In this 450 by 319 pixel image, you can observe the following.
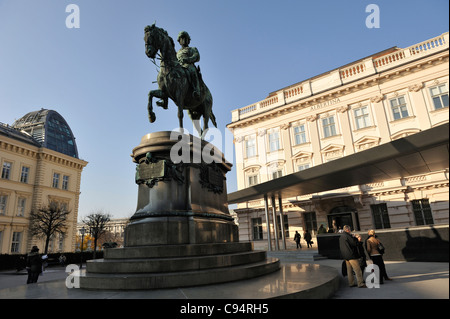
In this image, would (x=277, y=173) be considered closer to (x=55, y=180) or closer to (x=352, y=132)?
(x=352, y=132)

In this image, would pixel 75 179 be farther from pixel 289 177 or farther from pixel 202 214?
pixel 202 214

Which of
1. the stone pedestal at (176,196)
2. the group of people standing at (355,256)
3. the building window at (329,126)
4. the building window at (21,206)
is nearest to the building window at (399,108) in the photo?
the building window at (329,126)

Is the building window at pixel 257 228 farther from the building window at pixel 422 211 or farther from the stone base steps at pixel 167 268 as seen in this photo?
the stone base steps at pixel 167 268

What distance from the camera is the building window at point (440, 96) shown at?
844 inches

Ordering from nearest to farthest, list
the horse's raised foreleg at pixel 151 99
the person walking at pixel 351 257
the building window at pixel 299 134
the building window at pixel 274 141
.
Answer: the person walking at pixel 351 257, the horse's raised foreleg at pixel 151 99, the building window at pixel 299 134, the building window at pixel 274 141

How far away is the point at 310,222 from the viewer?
25.6 m

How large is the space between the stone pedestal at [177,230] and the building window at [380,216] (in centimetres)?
1900

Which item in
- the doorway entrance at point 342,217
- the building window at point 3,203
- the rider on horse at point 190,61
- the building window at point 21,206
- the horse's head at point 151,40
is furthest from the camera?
the building window at point 21,206

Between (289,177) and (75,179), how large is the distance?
40867 millimetres

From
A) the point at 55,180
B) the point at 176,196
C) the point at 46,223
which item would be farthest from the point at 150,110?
the point at 55,180

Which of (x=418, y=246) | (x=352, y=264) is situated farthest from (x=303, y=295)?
(x=418, y=246)

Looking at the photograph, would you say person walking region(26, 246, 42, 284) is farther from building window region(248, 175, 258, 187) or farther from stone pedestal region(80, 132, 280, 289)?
building window region(248, 175, 258, 187)
